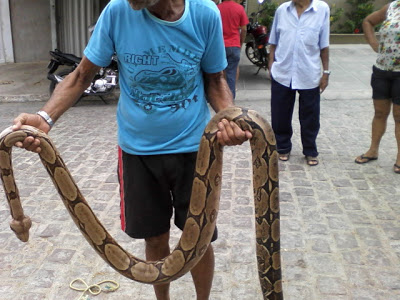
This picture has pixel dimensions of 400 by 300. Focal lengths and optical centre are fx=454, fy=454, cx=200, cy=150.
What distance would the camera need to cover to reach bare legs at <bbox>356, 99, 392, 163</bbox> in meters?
5.95

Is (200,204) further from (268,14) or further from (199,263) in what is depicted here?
(268,14)

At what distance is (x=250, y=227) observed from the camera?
14.7ft

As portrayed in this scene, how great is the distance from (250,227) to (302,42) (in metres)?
2.65

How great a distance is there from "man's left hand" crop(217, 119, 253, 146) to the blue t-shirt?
33cm

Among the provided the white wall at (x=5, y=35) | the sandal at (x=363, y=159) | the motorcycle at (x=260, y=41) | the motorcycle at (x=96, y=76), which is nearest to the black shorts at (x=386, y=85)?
the sandal at (x=363, y=159)

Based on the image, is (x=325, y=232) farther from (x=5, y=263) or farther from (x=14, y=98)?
(x=14, y=98)

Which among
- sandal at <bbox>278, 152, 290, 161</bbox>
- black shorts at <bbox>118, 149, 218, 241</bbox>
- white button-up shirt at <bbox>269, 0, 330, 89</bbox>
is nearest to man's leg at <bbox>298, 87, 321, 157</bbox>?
white button-up shirt at <bbox>269, 0, 330, 89</bbox>

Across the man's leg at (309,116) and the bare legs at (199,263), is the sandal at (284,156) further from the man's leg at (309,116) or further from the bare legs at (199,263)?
the bare legs at (199,263)

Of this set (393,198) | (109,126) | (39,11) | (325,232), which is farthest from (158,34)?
(39,11)

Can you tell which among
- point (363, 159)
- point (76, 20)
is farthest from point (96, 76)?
point (363, 159)

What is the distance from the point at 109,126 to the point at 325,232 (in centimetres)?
483

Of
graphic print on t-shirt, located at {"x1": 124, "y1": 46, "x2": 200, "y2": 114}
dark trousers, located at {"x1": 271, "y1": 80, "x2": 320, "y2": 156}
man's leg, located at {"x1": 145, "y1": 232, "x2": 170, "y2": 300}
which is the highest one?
graphic print on t-shirt, located at {"x1": 124, "y1": 46, "x2": 200, "y2": 114}

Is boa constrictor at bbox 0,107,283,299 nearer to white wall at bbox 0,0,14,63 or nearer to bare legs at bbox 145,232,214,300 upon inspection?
bare legs at bbox 145,232,214,300

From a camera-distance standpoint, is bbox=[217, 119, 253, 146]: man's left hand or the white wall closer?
bbox=[217, 119, 253, 146]: man's left hand
